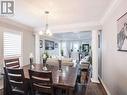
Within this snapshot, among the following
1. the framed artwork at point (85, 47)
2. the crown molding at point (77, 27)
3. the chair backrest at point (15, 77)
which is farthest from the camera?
the framed artwork at point (85, 47)

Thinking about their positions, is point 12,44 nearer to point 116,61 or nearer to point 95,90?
point 95,90

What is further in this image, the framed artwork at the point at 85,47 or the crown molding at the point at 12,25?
the framed artwork at the point at 85,47

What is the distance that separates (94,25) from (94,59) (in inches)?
53.2

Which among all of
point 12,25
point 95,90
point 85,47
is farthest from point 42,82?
point 85,47

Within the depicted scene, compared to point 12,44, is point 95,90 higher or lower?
lower

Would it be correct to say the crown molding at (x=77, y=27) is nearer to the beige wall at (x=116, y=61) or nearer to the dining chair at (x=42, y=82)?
the beige wall at (x=116, y=61)

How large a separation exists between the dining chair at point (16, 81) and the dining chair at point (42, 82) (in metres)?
0.22

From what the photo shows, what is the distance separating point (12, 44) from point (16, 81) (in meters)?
2.50

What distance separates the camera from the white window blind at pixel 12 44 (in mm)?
3878

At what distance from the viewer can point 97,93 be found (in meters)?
3.40

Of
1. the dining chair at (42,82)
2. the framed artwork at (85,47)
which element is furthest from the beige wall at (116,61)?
the framed artwork at (85,47)

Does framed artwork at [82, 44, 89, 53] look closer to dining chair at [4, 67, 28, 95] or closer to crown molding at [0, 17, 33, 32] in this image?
crown molding at [0, 17, 33, 32]

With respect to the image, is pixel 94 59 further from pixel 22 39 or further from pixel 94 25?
pixel 22 39

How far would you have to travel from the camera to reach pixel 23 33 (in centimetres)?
472
